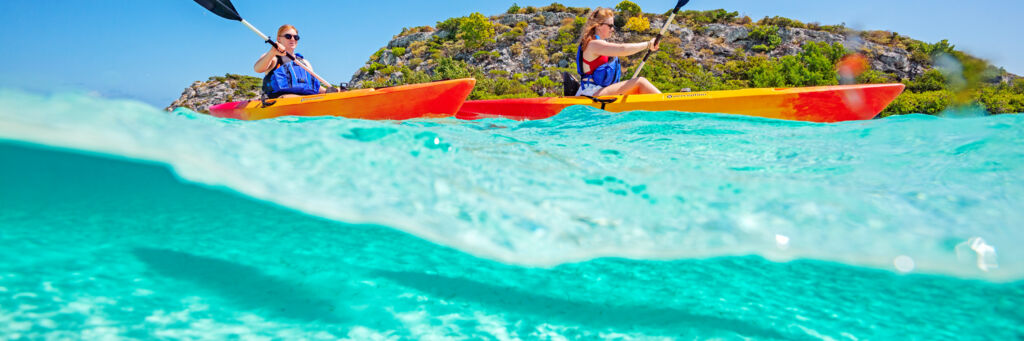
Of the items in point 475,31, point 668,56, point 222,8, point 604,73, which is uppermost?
point 475,31

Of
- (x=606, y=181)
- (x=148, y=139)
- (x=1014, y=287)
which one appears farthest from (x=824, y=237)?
(x=148, y=139)

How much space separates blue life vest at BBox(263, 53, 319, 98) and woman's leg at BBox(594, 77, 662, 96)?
367 centimetres

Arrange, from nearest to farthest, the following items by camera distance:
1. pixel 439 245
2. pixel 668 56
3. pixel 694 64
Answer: pixel 439 245 → pixel 694 64 → pixel 668 56

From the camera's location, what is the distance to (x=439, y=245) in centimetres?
217

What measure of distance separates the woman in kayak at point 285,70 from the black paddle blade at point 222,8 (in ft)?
1.90

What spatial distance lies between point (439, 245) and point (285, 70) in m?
4.78

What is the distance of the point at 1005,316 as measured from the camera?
189cm

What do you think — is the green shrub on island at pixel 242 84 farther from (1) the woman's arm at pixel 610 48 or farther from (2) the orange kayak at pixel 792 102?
(2) the orange kayak at pixel 792 102

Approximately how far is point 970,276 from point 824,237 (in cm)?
54

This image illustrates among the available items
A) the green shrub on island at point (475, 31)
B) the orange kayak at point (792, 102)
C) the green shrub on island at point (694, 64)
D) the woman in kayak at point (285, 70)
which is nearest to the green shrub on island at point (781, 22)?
the green shrub on island at point (694, 64)

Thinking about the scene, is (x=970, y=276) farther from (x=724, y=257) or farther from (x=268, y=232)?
(x=268, y=232)

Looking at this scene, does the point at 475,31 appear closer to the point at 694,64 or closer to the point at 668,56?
the point at 668,56

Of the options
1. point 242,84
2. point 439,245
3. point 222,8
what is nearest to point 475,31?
point 242,84

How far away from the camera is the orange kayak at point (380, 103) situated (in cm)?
542
